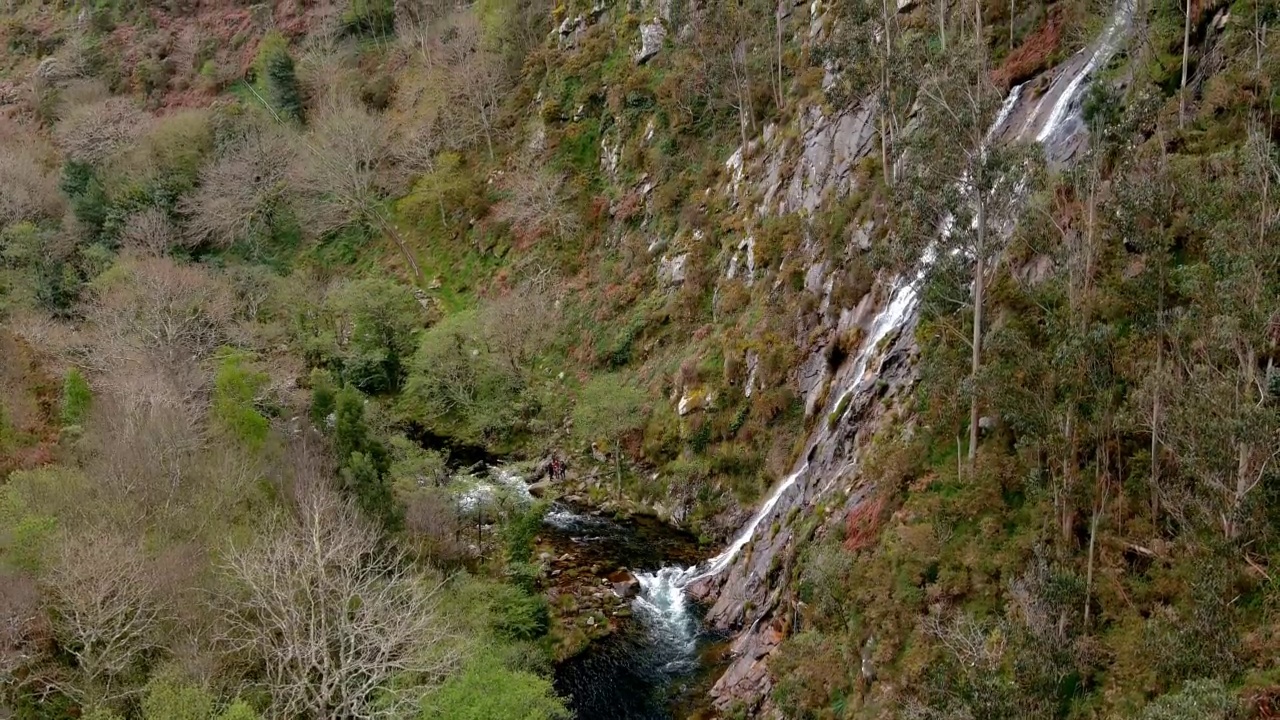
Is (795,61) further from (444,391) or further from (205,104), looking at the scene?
(205,104)

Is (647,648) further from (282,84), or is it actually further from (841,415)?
(282,84)

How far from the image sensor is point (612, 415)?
42781 mm

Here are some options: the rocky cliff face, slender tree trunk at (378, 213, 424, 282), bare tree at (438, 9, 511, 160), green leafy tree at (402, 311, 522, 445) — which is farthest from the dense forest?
bare tree at (438, 9, 511, 160)

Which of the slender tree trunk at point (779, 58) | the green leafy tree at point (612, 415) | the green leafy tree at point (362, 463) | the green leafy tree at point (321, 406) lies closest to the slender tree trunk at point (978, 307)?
the green leafy tree at point (362, 463)

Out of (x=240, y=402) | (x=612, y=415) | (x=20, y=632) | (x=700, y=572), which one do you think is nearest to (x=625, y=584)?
(x=700, y=572)

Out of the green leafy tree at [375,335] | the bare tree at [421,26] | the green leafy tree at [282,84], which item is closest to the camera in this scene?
the green leafy tree at [375,335]

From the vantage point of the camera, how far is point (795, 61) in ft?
161

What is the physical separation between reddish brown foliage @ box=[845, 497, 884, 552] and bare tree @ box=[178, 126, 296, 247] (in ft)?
200

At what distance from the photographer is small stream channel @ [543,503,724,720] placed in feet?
87.7

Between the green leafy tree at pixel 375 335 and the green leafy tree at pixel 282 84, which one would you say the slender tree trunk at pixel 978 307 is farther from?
the green leafy tree at pixel 282 84

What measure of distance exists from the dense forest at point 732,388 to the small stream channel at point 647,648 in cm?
92

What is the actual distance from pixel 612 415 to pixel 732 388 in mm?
7049

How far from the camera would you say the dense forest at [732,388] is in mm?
17859

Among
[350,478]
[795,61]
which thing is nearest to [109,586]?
[350,478]
